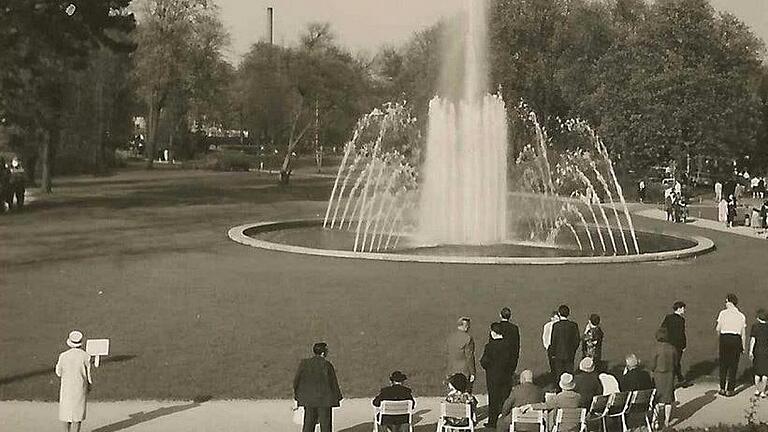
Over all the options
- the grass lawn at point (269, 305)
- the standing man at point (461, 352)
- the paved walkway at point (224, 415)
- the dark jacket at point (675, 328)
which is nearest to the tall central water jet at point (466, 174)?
the grass lawn at point (269, 305)

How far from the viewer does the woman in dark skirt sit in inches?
411

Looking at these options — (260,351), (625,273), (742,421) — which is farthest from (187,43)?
(742,421)

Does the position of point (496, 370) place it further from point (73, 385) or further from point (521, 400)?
point (73, 385)

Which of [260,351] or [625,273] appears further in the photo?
[625,273]

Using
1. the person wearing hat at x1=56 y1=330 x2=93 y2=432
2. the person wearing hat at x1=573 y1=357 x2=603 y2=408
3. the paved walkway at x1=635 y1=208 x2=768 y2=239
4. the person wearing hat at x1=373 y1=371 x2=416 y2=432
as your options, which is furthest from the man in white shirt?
the paved walkway at x1=635 y1=208 x2=768 y2=239

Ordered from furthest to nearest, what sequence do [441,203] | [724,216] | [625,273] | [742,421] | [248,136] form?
[248,136] → [724,216] → [441,203] → [625,273] → [742,421]

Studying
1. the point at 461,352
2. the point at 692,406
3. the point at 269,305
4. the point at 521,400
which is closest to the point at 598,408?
the point at 521,400

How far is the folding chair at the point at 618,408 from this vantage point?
8648 millimetres

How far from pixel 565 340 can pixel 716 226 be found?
2143 centimetres

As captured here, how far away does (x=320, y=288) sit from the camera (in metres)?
16.7

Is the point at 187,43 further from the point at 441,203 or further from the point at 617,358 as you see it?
the point at 617,358

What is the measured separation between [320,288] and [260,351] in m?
4.69

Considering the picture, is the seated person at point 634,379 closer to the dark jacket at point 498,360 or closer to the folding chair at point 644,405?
the folding chair at point 644,405

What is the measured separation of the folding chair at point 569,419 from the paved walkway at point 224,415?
57.6 inches
